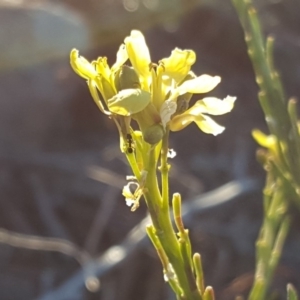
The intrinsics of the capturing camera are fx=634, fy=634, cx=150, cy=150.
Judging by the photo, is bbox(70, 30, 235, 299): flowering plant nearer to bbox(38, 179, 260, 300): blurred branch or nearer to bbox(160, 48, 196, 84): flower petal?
bbox(160, 48, 196, 84): flower petal

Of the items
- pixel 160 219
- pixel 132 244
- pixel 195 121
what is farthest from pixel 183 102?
pixel 132 244

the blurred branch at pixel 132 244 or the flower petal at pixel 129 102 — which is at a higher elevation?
the blurred branch at pixel 132 244

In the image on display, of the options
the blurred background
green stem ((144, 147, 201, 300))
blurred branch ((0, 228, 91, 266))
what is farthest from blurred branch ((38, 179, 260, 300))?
green stem ((144, 147, 201, 300))

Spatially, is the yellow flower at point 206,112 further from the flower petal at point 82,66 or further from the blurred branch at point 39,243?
the blurred branch at point 39,243

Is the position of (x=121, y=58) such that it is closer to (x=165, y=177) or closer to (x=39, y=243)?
(x=165, y=177)

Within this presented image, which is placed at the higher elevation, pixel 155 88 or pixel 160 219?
pixel 155 88

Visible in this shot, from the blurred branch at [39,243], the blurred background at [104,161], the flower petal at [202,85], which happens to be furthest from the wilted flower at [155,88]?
the blurred branch at [39,243]

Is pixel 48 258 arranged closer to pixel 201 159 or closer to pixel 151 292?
pixel 151 292
